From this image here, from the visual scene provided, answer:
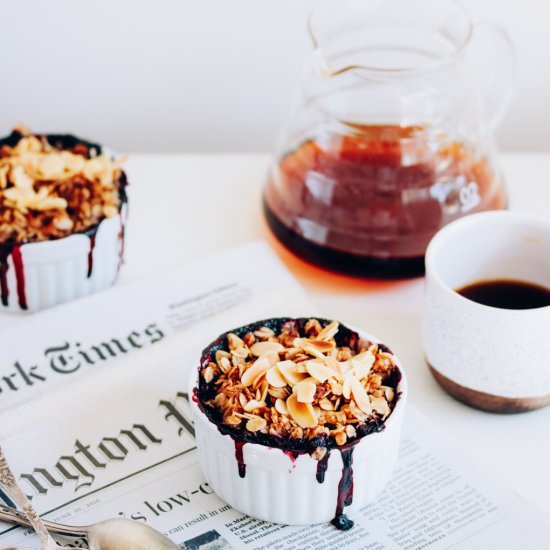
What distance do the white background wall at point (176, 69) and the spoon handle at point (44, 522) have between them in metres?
0.55

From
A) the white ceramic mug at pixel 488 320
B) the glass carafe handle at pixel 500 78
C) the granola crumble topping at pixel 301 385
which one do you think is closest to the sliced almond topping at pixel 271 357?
the granola crumble topping at pixel 301 385

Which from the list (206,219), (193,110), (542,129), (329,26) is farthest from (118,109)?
(542,129)

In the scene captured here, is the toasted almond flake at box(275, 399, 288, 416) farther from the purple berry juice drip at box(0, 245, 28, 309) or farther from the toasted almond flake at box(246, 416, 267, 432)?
the purple berry juice drip at box(0, 245, 28, 309)

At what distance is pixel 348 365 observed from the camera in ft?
1.77

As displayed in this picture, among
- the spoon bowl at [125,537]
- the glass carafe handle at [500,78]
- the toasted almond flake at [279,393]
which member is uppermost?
the glass carafe handle at [500,78]

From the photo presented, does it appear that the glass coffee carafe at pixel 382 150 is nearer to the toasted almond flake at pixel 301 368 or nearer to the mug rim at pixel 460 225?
the mug rim at pixel 460 225

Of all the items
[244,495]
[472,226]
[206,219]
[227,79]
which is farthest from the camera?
[227,79]

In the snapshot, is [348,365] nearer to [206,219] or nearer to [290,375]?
[290,375]

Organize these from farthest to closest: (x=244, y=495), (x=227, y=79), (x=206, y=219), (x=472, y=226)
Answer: (x=227, y=79) < (x=206, y=219) < (x=472, y=226) < (x=244, y=495)

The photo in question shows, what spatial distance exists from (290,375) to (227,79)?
0.51m

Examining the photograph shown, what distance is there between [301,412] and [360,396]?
4 centimetres

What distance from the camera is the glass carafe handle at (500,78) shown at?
2.40 feet

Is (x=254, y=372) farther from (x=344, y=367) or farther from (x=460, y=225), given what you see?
(x=460, y=225)

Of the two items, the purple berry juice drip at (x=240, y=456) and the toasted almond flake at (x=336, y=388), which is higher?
the toasted almond flake at (x=336, y=388)
